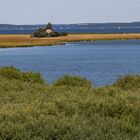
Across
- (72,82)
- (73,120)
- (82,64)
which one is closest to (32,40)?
(82,64)

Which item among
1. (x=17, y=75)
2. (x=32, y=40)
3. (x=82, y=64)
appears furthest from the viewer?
(x=32, y=40)

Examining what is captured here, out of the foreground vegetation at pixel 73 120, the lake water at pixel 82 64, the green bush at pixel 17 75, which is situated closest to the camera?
the foreground vegetation at pixel 73 120

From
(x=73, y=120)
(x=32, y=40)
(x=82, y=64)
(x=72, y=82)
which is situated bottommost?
(x=32, y=40)

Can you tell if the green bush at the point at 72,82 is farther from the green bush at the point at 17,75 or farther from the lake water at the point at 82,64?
the lake water at the point at 82,64

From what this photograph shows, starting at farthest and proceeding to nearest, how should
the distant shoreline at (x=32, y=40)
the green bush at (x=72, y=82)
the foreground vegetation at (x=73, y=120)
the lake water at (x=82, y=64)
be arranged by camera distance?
the distant shoreline at (x=32, y=40)
the lake water at (x=82, y=64)
the green bush at (x=72, y=82)
the foreground vegetation at (x=73, y=120)

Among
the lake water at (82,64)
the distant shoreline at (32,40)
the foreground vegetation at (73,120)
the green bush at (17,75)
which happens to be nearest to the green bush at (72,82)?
the green bush at (17,75)

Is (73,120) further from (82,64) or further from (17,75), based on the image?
(82,64)

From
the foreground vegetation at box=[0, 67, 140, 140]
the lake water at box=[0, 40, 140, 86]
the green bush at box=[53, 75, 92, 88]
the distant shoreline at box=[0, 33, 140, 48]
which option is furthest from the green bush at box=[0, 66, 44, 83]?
the distant shoreline at box=[0, 33, 140, 48]

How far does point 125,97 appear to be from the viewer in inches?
583

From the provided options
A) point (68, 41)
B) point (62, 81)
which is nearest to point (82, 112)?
point (62, 81)

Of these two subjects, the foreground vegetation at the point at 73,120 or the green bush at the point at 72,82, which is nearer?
the foreground vegetation at the point at 73,120

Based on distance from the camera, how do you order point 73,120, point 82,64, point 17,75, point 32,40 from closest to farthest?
point 73,120, point 17,75, point 82,64, point 32,40

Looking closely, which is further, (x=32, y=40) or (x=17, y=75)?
(x=32, y=40)

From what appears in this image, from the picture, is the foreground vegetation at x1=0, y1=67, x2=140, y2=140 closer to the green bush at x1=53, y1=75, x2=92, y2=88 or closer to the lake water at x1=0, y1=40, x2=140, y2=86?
the green bush at x1=53, y1=75, x2=92, y2=88
